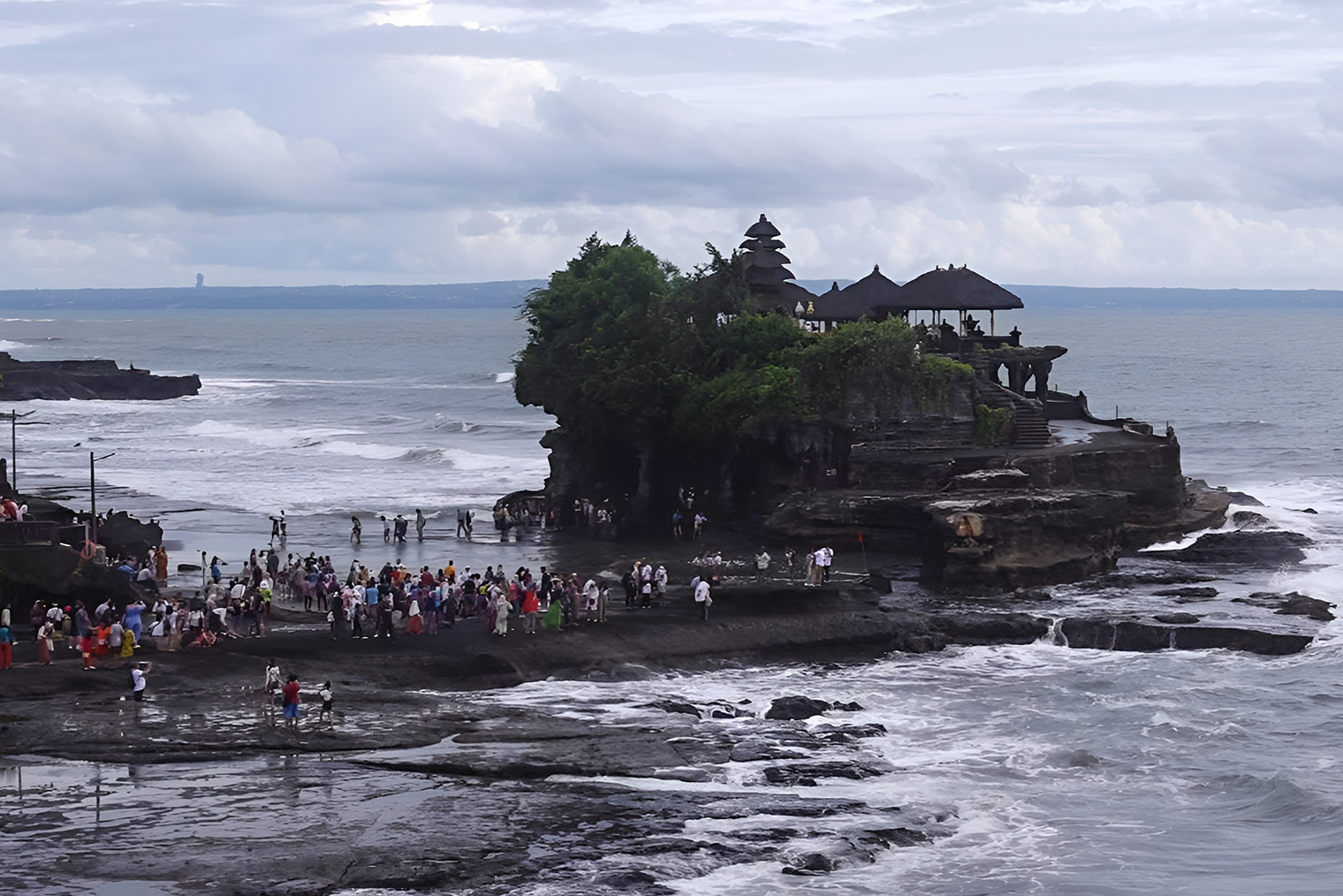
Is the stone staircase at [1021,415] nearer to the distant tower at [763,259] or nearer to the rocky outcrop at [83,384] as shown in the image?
the distant tower at [763,259]

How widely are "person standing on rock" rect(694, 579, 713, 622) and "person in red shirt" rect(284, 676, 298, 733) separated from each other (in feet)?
35.2

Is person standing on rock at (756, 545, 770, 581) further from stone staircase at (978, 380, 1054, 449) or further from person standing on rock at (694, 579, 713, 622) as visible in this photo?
stone staircase at (978, 380, 1054, 449)

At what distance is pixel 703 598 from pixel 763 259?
23246mm


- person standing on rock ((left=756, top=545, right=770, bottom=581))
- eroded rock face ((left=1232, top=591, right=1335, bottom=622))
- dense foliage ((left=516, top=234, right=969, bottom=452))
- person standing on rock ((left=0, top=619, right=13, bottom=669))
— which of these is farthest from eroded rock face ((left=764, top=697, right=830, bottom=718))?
dense foliage ((left=516, top=234, right=969, bottom=452))

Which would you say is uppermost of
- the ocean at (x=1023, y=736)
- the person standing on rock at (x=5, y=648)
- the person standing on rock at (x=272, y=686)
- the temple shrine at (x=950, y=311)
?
the temple shrine at (x=950, y=311)

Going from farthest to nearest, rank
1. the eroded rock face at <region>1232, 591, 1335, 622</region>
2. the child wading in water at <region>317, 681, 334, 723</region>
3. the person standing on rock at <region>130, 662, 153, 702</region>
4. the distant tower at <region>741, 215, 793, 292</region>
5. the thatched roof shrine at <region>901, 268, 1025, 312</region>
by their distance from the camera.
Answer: the distant tower at <region>741, 215, 793, 292</region> < the thatched roof shrine at <region>901, 268, 1025, 312</region> < the eroded rock face at <region>1232, 591, 1335, 622</region> < the person standing on rock at <region>130, 662, 153, 702</region> < the child wading in water at <region>317, 681, 334, 723</region>

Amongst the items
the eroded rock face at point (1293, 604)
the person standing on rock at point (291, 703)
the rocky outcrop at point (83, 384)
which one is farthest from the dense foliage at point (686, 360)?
the rocky outcrop at point (83, 384)

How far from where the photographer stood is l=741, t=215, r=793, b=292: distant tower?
56.3m

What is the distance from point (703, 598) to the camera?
35.7 meters

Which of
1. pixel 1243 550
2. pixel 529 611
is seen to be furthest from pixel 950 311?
pixel 529 611

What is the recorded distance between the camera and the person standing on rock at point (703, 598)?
117 feet

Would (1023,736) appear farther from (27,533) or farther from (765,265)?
(765,265)

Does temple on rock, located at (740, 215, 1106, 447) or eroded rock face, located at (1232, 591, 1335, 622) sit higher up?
temple on rock, located at (740, 215, 1106, 447)

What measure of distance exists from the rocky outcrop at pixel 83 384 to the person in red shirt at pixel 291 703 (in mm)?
88691
